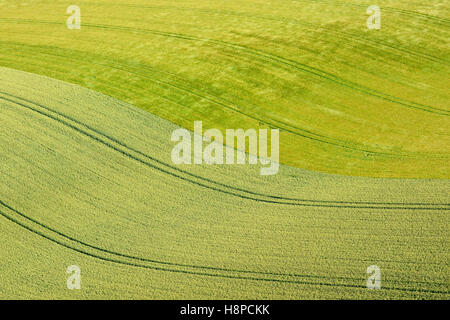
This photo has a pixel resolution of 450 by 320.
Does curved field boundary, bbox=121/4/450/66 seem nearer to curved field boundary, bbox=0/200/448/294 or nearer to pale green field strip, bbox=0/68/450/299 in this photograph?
pale green field strip, bbox=0/68/450/299

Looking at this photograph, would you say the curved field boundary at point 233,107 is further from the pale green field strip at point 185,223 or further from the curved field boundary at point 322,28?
the curved field boundary at point 322,28

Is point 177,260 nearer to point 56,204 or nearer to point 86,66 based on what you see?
point 56,204

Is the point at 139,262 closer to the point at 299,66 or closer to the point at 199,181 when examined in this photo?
the point at 199,181

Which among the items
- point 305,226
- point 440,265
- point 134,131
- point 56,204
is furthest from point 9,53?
point 440,265

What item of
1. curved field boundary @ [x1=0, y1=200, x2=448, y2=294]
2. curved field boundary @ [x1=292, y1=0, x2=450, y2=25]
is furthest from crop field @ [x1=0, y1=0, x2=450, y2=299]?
curved field boundary @ [x1=292, y1=0, x2=450, y2=25]

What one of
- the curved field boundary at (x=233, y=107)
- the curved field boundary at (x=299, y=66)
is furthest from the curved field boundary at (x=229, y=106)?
the curved field boundary at (x=299, y=66)

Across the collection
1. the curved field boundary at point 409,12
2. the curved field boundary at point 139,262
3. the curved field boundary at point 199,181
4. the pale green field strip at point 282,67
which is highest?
the curved field boundary at point 409,12

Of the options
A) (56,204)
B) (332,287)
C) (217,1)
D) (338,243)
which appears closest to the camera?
(332,287)
